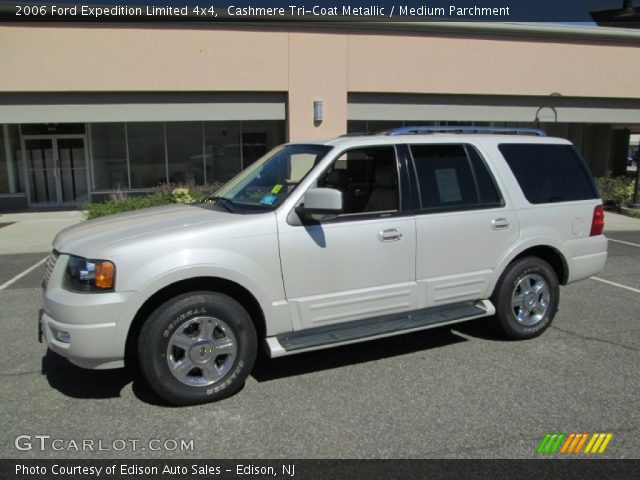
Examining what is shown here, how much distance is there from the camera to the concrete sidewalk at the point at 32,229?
35.6ft

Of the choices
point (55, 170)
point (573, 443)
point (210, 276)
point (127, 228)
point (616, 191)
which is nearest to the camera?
point (573, 443)

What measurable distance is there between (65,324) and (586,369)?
4.00m

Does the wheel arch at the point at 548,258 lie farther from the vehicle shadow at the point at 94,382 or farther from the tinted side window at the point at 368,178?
the vehicle shadow at the point at 94,382

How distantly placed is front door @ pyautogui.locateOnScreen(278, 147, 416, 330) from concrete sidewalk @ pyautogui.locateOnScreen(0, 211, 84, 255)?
27.0 feet

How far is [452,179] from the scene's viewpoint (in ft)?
15.4

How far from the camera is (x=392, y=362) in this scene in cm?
457

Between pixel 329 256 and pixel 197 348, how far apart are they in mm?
1168

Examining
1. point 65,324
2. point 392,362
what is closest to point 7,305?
point 65,324

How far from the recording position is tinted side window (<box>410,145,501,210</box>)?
457 centimetres

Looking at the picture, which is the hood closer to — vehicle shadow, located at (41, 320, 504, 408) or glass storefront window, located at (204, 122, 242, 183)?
vehicle shadow, located at (41, 320, 504, 408)

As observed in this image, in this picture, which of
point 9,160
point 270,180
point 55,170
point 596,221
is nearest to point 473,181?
point 596,221

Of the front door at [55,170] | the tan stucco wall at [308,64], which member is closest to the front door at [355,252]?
the tan stucco wall at [308,64]

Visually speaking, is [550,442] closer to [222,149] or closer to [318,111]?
[318,111]
